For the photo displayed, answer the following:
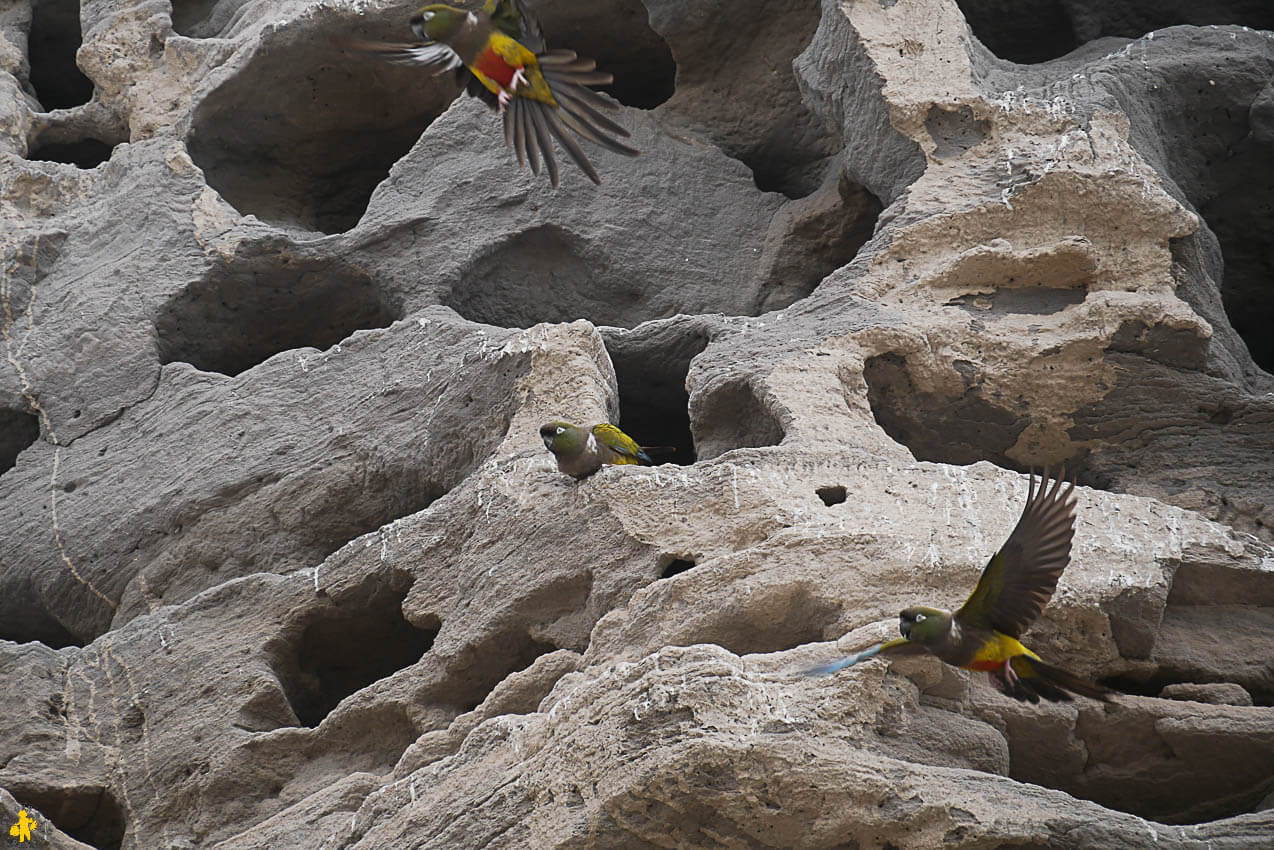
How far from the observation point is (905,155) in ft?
23.1

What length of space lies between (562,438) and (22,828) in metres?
1.91

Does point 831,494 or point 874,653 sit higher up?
point 831,494

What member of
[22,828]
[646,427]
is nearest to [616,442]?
[646,427]

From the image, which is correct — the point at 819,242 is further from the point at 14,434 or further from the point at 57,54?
the point at 57,54

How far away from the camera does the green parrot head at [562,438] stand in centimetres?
560

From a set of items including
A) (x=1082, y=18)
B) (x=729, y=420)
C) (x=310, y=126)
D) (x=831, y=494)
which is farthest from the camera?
(x=310, y=126)

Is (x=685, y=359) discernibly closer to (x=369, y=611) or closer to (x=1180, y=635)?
(x=369, y=611)

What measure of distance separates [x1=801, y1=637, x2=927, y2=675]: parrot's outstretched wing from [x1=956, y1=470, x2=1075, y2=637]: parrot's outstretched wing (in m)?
0.15

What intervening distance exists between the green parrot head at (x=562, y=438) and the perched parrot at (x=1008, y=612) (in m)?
1.56

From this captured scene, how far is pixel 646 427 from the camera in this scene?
7.40 meters

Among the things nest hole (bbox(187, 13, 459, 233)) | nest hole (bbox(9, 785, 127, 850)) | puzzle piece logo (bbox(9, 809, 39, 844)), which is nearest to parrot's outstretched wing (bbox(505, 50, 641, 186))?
puzzle piece logo (bbox(9, 809, 39, 844))

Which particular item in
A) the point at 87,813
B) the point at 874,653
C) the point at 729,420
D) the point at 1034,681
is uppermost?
the point at 729,420

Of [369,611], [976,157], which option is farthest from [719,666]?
[976,157]

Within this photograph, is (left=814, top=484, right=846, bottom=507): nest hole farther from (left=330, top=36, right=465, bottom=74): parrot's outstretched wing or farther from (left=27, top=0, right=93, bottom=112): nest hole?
(left=27, top=0, right=93, bottom=112): nest hole
